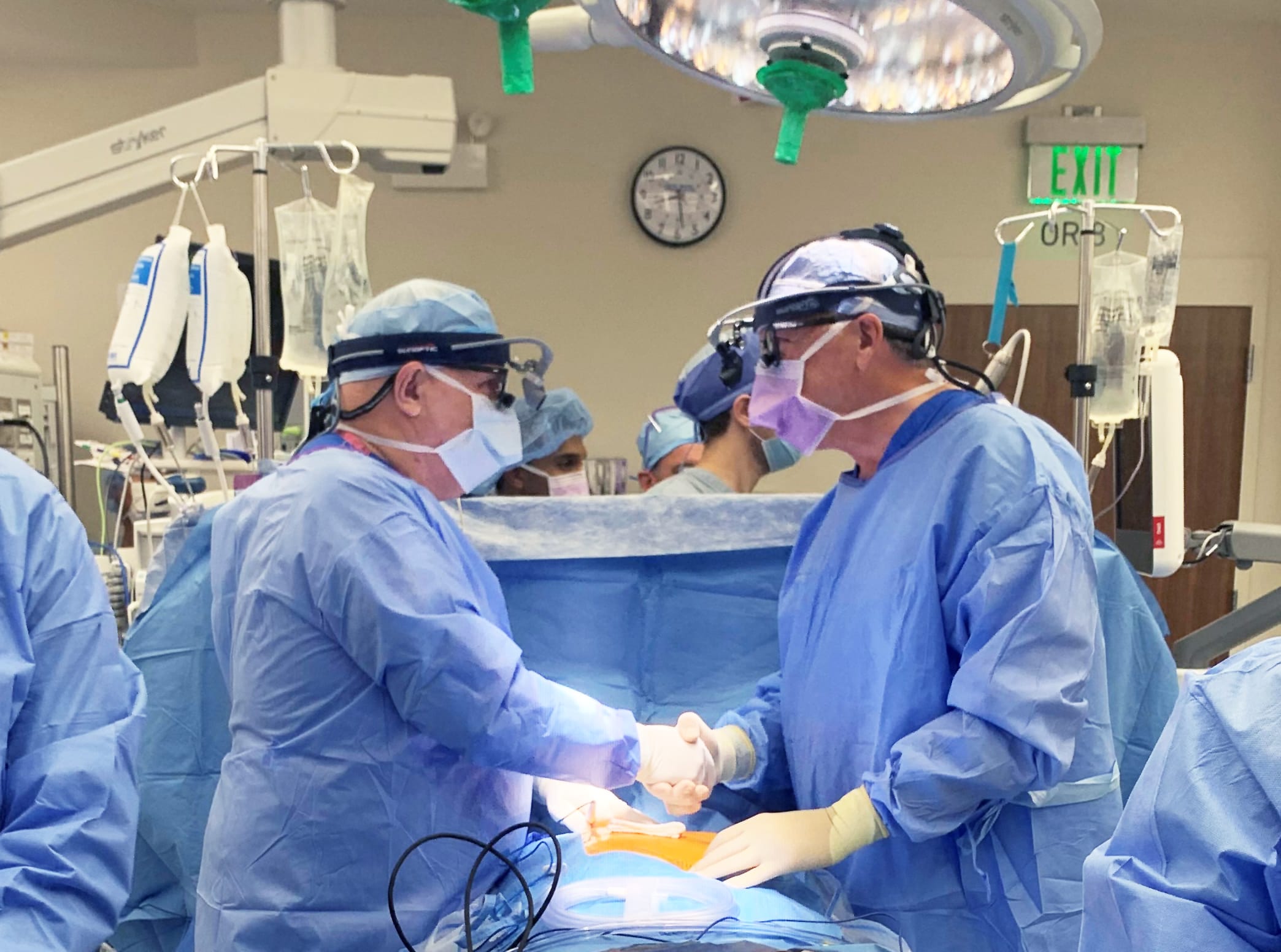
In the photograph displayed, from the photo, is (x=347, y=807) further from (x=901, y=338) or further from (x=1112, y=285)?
(x=1112, y=285)

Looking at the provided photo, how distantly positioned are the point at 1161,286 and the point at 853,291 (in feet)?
2.08

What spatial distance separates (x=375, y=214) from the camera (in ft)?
14.2

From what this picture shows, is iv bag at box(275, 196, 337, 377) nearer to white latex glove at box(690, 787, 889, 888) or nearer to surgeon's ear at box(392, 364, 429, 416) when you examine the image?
surgeon's ear at box(392, 364, 429, 416)

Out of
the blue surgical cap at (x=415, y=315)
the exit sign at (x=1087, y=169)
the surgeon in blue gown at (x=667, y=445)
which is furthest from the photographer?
the exit sign at (x=1087, y=169)

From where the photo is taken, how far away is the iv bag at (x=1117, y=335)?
1751 millimetres

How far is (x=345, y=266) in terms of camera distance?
1.73 meters

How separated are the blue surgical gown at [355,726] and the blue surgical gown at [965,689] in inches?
13.5

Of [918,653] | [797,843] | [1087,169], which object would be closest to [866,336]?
[918,653]

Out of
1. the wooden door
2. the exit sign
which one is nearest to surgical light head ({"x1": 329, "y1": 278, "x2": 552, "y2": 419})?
the wooden door

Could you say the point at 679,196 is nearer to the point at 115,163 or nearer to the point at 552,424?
the point at 552,424

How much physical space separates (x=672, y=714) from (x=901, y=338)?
0.71 m

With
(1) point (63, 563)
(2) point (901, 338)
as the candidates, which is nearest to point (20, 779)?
(1) point (63, 563)

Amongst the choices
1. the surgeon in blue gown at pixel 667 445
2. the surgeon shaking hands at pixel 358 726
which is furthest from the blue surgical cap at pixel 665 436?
the surgeon shaking hands at pixel 358 726

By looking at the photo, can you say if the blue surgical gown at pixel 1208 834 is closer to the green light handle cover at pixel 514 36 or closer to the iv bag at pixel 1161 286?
the green light handle cover at pixel 514 36
